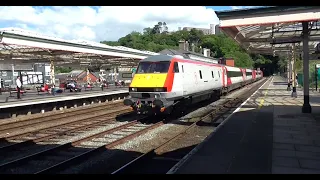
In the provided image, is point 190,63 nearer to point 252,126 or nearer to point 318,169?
point 252,126

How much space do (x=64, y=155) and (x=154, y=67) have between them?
22.8ft

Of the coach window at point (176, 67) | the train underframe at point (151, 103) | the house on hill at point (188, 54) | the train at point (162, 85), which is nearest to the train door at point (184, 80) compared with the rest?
the train at point (162, 85)

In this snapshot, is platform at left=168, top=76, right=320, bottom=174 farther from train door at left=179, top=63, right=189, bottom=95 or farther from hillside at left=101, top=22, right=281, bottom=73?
hillside at left=101, top=22, right=281, bottom=73

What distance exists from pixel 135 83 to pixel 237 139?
20.3 feet

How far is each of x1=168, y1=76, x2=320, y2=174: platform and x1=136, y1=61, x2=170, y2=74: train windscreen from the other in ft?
12.1

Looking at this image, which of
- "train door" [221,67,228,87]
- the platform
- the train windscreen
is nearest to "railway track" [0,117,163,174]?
the platform

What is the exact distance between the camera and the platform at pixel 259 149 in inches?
261

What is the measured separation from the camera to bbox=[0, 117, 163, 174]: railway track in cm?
741

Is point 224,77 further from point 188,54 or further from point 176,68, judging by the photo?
point 176,68

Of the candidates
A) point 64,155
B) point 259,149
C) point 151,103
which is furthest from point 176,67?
point 64,155

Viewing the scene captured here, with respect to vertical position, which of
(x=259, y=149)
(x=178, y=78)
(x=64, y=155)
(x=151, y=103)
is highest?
(x=178, y=78)

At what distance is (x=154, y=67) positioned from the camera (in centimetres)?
1461

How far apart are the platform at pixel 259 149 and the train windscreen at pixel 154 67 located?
3.68m

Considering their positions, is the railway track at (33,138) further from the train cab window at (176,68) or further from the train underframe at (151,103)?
the train cab window at (176,68)
